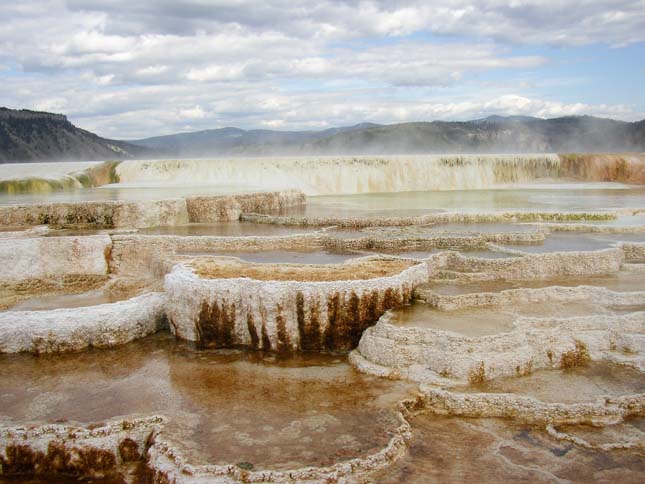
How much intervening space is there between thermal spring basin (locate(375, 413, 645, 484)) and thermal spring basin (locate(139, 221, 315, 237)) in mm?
12268

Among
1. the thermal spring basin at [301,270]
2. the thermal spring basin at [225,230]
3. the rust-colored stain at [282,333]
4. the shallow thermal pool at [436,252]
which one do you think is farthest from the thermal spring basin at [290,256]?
the rust-colored stain at [282,333]

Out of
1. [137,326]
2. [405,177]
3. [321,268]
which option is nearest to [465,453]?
[321,268]

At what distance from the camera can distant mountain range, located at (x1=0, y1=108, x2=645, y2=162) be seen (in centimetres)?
6419

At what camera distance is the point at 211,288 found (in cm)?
1361

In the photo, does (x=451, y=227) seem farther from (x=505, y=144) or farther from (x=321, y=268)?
(x=505, y=144)

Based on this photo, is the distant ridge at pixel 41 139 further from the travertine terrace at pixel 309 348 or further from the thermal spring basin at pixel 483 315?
the thermal spring basin at pixel 483 315

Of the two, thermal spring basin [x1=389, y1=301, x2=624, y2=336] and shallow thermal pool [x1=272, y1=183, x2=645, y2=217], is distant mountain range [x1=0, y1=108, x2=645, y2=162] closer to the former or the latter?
shallow thermal pool [x1=272, y1=183, x2=645, y2=217]

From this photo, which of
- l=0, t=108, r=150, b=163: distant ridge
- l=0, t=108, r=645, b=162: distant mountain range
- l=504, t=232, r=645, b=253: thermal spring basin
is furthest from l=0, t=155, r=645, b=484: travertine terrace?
l=0, t=108, r=645, b=162: distant mountain range

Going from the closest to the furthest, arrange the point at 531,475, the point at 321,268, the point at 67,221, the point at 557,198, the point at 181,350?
the point at 531,475
the point at 181,350
the point at 321,268
the point at 67,221
the point at 557,198

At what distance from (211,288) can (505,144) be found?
70.7 meters

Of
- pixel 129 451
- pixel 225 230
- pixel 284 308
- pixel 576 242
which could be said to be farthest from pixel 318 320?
pixel 576 242

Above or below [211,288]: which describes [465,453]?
below

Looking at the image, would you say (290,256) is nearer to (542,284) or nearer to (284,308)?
(284,308)

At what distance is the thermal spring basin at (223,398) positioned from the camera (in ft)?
30.9
